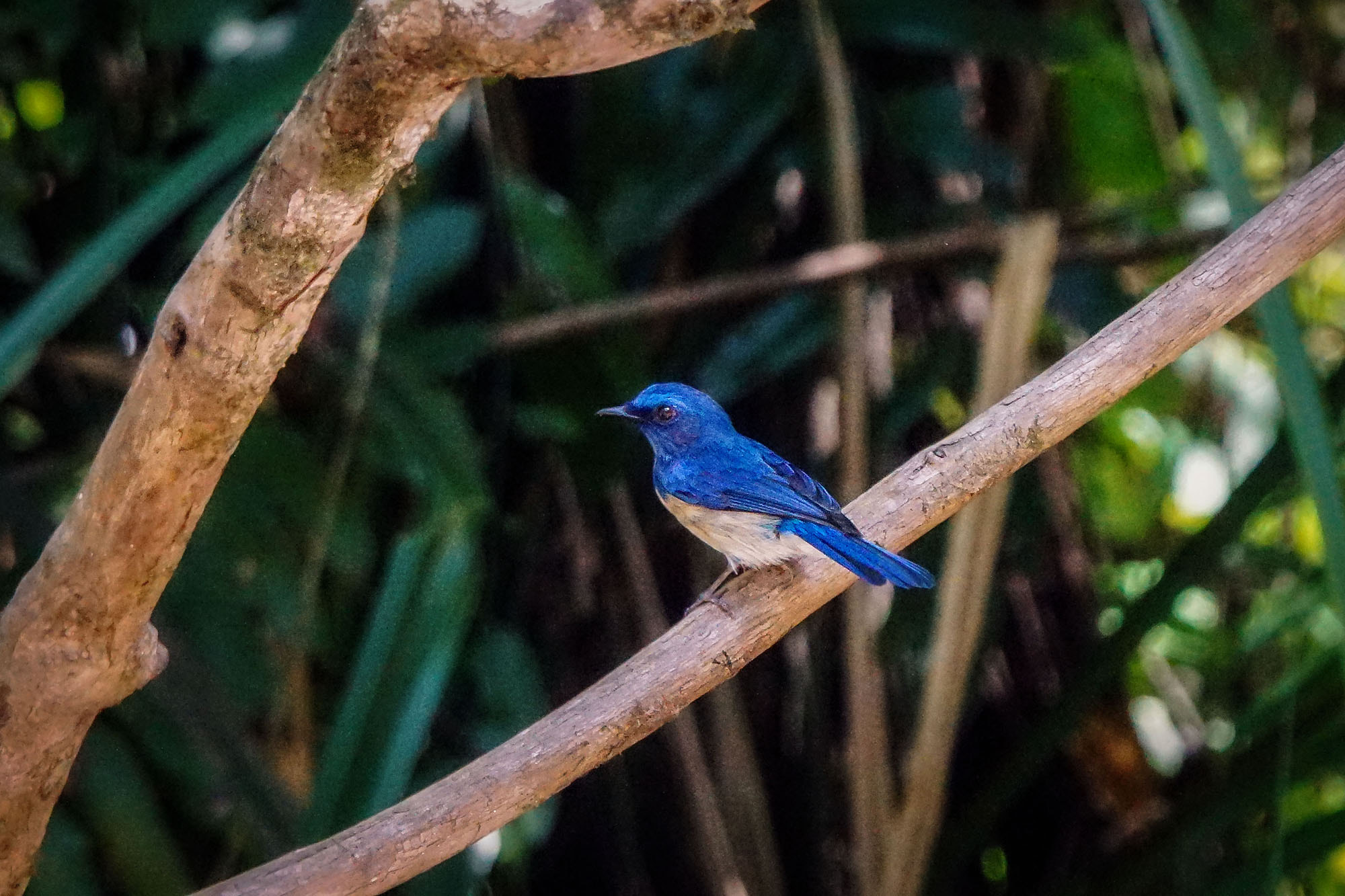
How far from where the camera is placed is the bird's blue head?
263cm

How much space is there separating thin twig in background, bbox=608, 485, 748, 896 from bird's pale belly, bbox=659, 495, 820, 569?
84 cm

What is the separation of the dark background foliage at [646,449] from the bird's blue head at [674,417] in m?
0.55

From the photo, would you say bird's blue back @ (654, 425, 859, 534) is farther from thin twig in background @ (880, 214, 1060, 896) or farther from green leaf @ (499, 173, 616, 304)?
green leaf @ (499, 173, 616, 304)

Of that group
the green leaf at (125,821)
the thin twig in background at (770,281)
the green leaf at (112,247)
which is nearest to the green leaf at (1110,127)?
the thin twig in background at (770,281)

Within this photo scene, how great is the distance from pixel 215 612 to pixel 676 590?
1293mm

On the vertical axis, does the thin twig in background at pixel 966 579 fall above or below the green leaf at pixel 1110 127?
below

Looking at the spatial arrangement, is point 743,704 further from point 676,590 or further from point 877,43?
point 877,43

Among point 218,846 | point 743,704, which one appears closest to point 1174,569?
point 743,704

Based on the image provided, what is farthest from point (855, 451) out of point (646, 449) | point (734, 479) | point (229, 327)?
point (229, 327)

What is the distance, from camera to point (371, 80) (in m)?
1.38

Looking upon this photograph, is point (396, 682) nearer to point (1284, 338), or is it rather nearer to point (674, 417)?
point (674, 417)

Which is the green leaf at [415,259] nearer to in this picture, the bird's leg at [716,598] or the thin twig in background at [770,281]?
the thin twig in background at [770,281]

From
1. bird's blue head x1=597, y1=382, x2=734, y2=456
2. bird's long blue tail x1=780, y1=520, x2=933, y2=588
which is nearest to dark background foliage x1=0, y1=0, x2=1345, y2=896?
bird's blue head x1=597, y1=382, x2=734, y2=456

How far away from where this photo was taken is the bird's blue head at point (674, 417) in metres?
2.63
